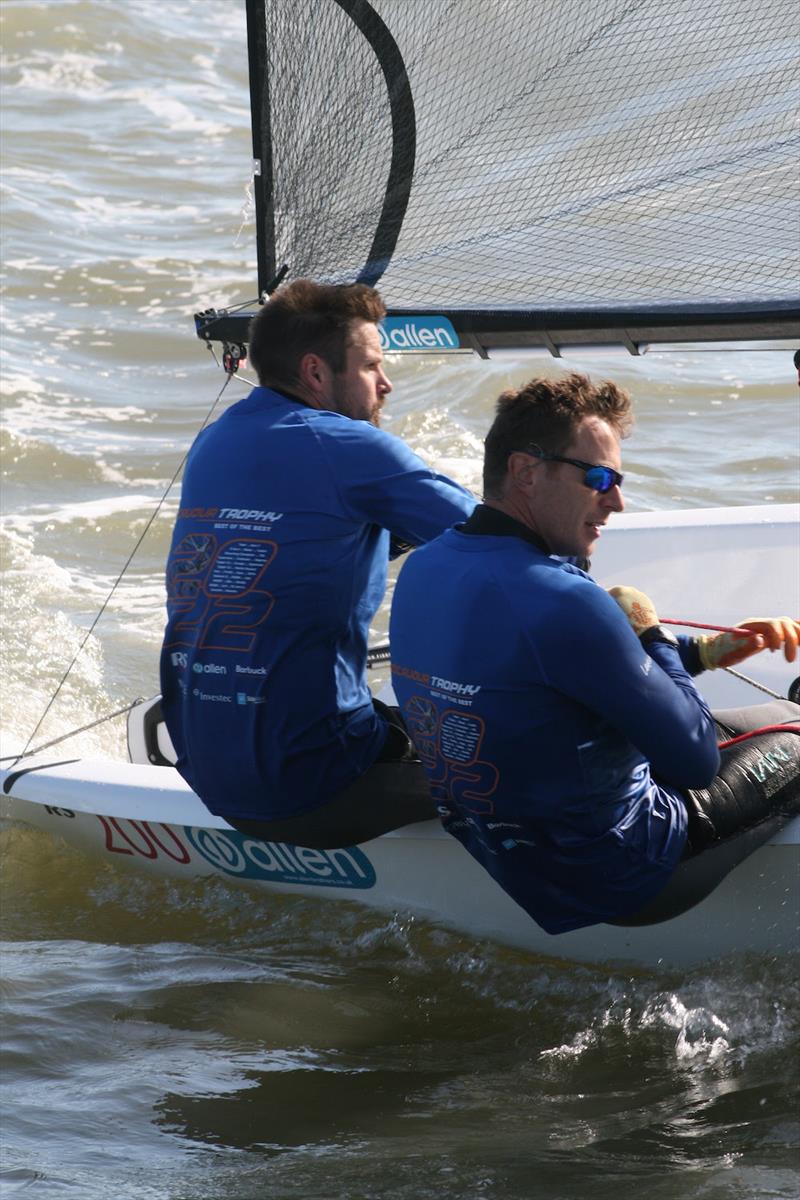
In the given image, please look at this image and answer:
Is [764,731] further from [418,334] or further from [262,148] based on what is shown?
[262,148]

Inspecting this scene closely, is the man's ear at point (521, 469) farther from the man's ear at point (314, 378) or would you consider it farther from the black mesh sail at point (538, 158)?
the black mesh sail at point (538, 158)

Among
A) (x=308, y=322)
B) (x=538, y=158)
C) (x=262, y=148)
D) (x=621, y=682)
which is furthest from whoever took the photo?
(x=262, y=148)

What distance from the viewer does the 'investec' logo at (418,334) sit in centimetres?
282

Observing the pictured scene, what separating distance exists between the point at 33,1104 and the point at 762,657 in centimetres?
202

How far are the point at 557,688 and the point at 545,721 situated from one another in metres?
0.06

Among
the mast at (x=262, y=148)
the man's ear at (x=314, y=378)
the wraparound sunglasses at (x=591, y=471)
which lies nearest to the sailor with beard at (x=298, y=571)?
the man's ear at (x=314, y=378)

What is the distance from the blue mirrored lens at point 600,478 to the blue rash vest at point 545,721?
110 millimetres

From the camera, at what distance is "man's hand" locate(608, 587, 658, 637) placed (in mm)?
2330

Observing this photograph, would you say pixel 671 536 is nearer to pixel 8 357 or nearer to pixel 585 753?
pixel 585 753

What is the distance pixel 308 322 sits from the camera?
2.46m

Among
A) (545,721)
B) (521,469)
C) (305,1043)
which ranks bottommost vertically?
(305,1043)

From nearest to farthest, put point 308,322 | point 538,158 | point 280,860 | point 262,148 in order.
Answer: point 308,322 → point 280,860 → point 538,158 → point 262,148

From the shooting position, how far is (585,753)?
218 cm

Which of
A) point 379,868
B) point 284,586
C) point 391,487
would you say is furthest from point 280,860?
point 391,487
